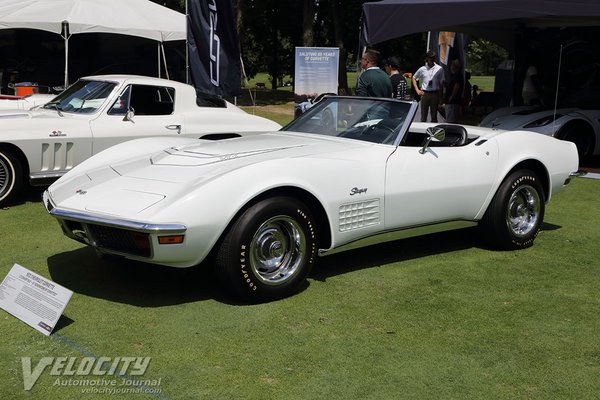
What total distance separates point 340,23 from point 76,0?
621 inches

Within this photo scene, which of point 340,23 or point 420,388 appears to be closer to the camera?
point 420,388

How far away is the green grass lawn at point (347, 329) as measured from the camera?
3320 mm

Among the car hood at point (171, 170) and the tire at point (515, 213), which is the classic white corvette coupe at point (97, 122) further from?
the tire at point (515, 213)

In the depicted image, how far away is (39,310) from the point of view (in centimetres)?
394

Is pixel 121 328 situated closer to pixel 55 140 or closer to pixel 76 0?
pixel 55 140

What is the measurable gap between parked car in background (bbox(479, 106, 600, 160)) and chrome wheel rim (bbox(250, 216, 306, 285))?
24.6 ft

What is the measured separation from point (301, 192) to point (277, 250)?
418 millimetres

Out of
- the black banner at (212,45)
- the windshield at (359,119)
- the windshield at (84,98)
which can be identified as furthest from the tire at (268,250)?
the black banner at (212,45)

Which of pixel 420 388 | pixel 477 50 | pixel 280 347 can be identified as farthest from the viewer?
pixel 477 50

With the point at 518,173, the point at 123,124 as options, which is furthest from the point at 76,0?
the point at 518,173

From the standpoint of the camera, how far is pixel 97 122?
7.64 metres

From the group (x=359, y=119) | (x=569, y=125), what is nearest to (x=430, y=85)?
(x=569, y=125)

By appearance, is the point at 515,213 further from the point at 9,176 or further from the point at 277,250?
the point at 9,176

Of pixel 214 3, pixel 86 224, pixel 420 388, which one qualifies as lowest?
pixel 420 388
